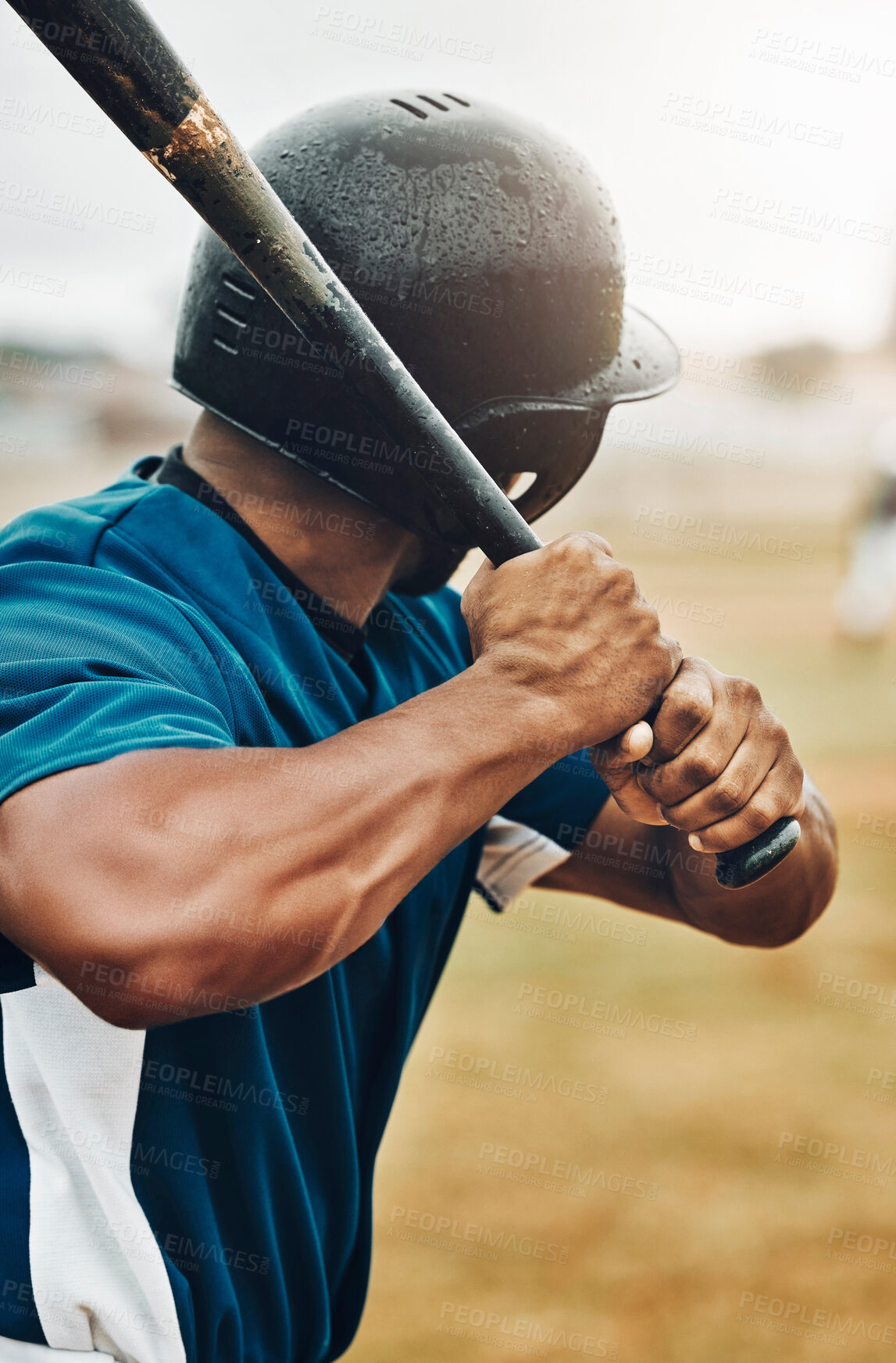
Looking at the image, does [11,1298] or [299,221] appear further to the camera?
[299,221]

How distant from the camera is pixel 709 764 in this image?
68.3 inches

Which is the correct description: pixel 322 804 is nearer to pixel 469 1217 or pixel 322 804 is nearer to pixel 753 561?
pixel 469 1217

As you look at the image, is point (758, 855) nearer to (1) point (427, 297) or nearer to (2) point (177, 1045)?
(2) point (177, 1045)

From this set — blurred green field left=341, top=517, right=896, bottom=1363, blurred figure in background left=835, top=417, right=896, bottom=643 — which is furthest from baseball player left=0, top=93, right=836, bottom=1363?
blurred figure in background left=835, top=417, right=896, bottom=643

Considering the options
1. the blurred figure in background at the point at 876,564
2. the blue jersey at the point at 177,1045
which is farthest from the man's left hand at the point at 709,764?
the blurred figure in background at the point at 876,564

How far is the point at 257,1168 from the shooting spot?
185cm

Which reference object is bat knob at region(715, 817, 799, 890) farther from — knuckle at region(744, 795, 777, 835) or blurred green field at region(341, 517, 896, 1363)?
blurred green field at region(341, 517, 896, 1363)

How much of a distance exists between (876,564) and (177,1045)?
54.6ft

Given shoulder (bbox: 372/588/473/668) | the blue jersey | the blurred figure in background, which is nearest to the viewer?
the blue jersey

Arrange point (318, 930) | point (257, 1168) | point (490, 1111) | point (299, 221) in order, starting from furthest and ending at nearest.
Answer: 1. point (490, 1111)
2. point (299, 221)
3. point (257, 1168)
4. point (318, 930)

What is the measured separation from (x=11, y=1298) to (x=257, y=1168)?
1.36 ft

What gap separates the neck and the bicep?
0.92m

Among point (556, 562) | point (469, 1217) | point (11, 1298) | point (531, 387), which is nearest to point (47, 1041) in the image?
point (11, 1298)

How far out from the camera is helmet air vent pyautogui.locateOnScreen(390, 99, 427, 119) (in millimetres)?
2225
